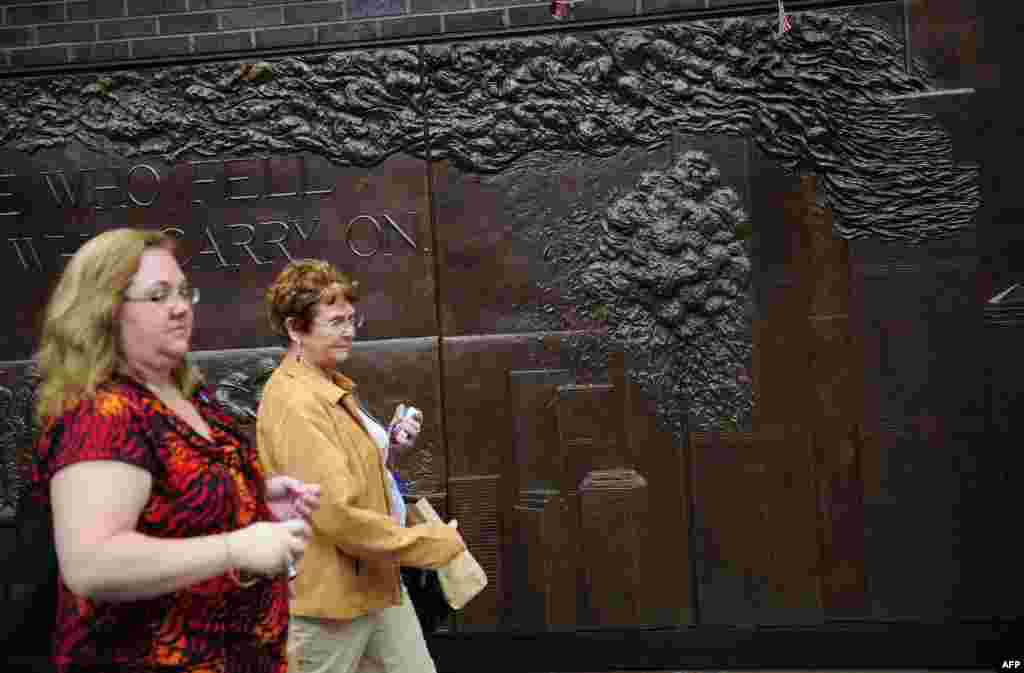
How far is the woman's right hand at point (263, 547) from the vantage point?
2.27 meters

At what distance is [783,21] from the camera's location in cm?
516

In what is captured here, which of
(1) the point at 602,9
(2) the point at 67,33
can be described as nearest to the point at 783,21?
(1) the point at 602,9

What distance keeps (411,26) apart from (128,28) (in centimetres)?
142

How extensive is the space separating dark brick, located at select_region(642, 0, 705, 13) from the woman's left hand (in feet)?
11.5

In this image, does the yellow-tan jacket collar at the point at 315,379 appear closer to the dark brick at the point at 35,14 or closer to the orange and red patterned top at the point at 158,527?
the orange and red patterned top at the point at 158,527

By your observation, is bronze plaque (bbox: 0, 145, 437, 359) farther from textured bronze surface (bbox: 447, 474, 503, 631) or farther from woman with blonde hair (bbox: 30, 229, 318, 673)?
woman with blonde hair (bbox: 30, 229, 318, 673)

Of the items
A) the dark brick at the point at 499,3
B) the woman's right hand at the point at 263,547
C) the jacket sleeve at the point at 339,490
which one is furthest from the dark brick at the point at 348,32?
the woman's right hand at the point at 263,547

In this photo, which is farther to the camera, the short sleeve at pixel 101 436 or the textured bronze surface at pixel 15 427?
the textured bronze surface at pixel 15 427

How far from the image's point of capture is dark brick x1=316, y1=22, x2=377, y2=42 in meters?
5.66

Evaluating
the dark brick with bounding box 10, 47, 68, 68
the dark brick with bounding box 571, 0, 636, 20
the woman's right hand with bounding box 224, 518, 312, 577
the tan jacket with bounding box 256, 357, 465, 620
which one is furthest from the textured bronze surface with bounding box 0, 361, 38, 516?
the woman's right hand with bounding box 224, 518, 312, 577

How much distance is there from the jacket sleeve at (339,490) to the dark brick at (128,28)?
3.00 meters

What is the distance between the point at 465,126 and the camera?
219 inches

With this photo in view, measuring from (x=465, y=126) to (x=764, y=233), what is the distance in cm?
150

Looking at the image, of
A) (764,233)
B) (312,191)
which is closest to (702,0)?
(764,233)
